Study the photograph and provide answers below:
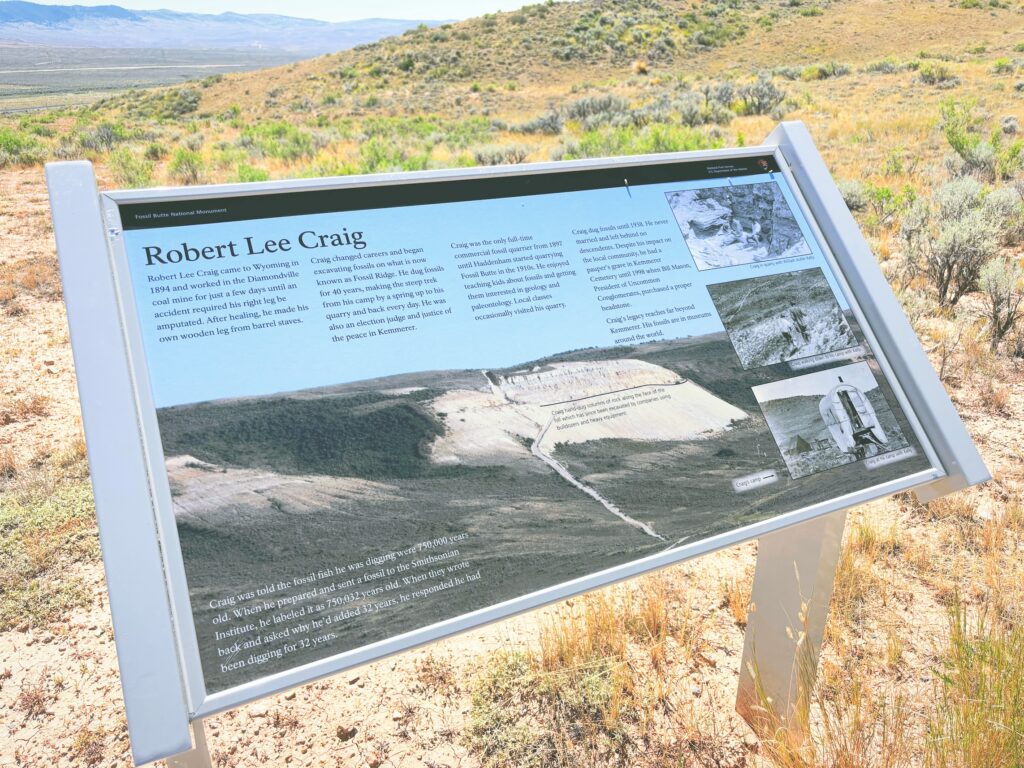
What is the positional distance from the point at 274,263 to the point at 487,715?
1986 mm

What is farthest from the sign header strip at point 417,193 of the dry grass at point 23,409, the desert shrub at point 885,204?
the desert shrub at point 885,204

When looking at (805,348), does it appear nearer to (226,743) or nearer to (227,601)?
(227,601)

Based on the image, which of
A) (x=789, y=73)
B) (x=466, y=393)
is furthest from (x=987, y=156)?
(x=789, y=73)

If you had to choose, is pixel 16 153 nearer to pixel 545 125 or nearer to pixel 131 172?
pixel 131 172

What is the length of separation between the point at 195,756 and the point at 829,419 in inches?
74.4

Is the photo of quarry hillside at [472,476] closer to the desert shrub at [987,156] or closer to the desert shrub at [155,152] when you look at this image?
the desert shrub at [987,156]

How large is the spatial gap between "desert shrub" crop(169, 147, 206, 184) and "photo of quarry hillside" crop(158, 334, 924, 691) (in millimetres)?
11609

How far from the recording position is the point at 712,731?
2.54 metres

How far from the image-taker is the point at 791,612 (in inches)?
87.7

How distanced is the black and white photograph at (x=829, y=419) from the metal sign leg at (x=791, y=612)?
23 cm

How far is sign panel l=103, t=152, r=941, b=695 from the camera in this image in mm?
1374

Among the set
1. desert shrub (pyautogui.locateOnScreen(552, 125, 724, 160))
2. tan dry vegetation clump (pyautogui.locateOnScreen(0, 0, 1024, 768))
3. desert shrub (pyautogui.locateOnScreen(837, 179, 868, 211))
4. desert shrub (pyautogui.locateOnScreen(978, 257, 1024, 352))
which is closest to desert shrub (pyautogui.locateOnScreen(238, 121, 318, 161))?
tan dry vegetation clump (pyautogui.locateOnScreen(0, 0, 1024, 768))

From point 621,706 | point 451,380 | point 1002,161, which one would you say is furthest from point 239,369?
point 1002,161

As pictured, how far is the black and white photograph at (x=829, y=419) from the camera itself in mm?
1889
